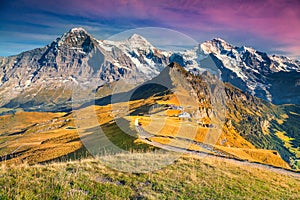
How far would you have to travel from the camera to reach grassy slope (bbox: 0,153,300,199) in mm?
14127

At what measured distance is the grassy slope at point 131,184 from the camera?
14127 millimetres

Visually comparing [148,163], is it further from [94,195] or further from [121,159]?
[94,195]

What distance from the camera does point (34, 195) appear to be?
517 inches

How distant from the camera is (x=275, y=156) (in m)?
93.8

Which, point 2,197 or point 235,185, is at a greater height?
point 2,197

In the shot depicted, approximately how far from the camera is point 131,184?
16.9m

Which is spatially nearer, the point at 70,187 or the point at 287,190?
the point at 70,187

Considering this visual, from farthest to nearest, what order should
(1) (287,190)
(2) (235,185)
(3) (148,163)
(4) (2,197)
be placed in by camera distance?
(3) (148,163) < (1) (287,190) < (2) (235,185) < (4) (2,197)

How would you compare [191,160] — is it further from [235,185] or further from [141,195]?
[141,195]

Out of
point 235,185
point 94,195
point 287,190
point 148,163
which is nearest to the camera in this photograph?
point 94,195

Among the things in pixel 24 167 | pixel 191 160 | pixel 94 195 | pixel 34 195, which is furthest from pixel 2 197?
pixel 191 160

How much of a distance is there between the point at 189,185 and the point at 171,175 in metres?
2.26

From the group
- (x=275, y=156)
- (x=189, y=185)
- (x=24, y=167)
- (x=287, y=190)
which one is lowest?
(x=275, y=156)

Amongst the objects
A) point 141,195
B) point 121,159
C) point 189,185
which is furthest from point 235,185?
point 121,159
